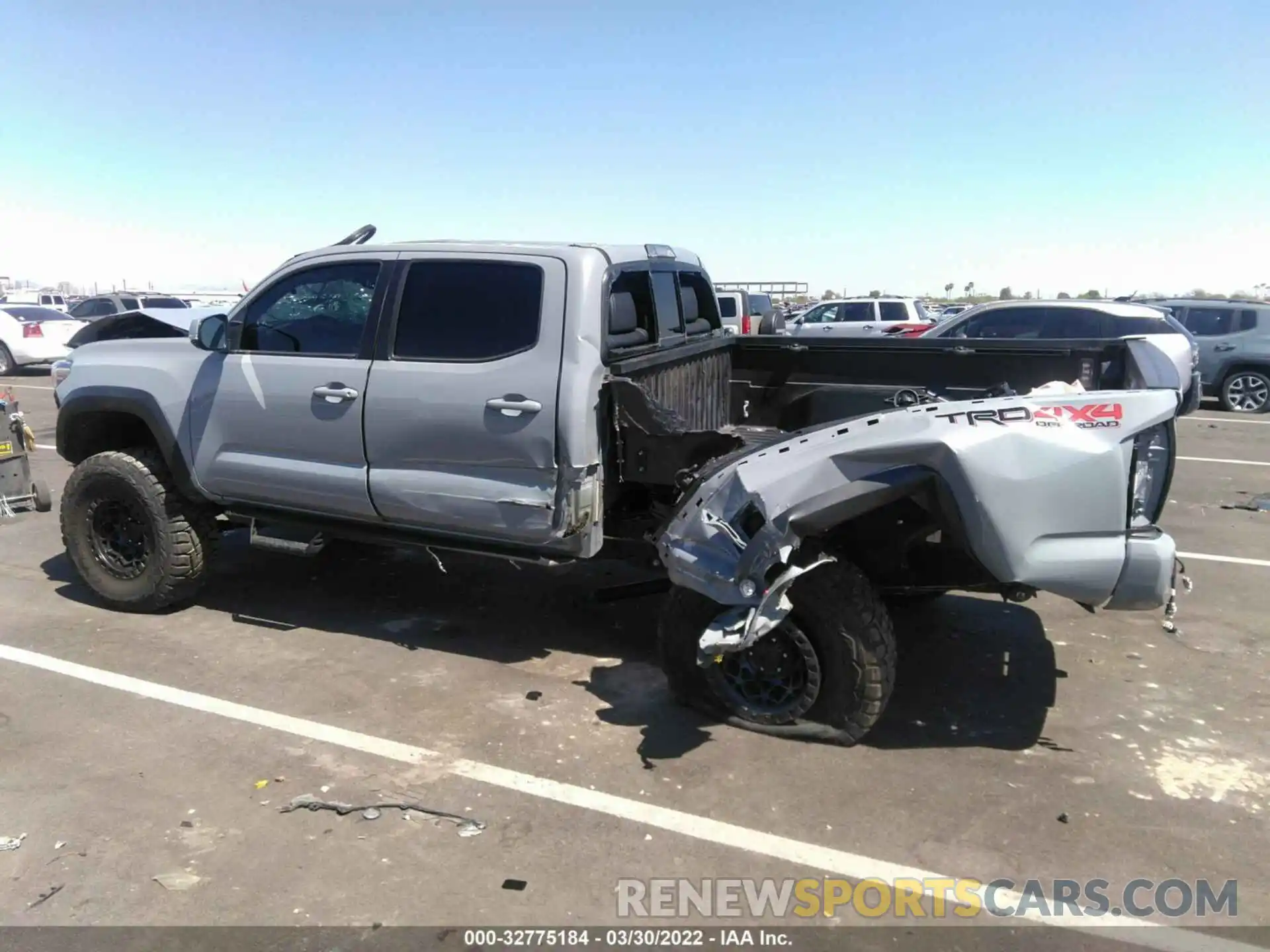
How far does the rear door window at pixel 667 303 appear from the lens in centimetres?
513

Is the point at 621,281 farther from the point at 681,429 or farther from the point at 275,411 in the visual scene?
the point at 275,411

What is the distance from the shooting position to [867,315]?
2111 centimetres

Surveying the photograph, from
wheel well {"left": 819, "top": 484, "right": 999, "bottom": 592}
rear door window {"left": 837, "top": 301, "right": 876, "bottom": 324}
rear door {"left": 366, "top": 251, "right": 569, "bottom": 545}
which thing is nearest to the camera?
wheel well {"left": 819, "top": 484, "right": 999, "bottom": 592}

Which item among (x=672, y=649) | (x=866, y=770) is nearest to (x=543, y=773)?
(x=672, y=649)

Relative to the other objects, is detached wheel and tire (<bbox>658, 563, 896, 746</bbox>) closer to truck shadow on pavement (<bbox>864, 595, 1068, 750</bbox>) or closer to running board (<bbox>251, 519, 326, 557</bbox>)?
truck shadow on pavement (<bbox>864, 595, 1068, 750</bbox>)

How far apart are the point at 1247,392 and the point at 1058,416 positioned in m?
14.1

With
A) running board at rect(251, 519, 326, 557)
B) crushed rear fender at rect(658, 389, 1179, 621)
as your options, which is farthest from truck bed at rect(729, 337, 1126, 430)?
running board at rect(251, 519, 326, 557)

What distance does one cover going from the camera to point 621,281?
4.79 metres

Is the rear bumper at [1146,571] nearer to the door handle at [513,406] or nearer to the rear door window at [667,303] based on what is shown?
the door handle at [513,406]

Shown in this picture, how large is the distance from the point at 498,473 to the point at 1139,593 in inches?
108

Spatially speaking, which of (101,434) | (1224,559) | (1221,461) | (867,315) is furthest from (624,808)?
(867,315)


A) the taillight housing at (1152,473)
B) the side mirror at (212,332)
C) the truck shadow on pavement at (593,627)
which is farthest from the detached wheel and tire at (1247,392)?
the side mirror at (212,332)

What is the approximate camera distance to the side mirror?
509 centimetres

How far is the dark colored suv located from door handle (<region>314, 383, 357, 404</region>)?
47.0ft
